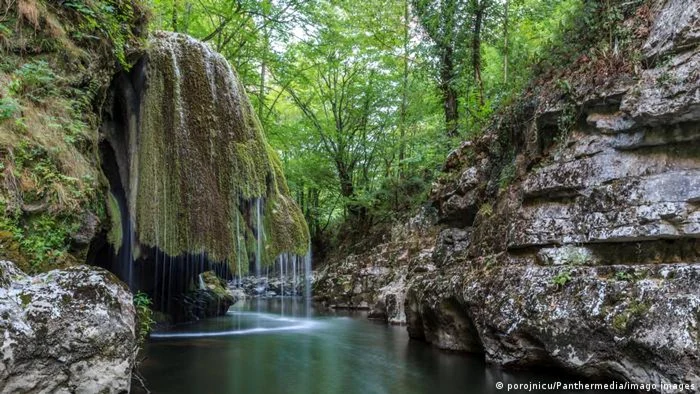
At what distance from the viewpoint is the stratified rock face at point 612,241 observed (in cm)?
482

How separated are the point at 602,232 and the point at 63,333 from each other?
6.19 m

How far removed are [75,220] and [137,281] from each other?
16.7ft

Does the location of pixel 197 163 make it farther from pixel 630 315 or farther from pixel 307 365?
pixel 630 315

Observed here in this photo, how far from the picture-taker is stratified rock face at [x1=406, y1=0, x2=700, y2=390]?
190 inches

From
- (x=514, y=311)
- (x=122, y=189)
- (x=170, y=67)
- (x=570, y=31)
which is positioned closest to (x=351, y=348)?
(x=514, y=311)

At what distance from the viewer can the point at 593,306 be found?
5.35m

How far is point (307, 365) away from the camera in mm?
6988

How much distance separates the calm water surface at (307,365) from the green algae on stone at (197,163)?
1772 millimetres

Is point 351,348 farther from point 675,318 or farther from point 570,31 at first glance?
point 570,31

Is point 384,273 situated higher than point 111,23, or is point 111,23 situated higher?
point 111,23

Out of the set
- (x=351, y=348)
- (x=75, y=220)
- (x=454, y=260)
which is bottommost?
(x=351, y=348)

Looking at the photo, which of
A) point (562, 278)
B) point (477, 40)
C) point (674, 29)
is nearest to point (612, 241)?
point (562, 278)

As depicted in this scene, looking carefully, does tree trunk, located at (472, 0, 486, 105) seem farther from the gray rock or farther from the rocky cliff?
the gray rock

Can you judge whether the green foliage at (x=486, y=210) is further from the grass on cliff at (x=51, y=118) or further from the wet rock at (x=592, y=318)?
the grass on cliff at (x=51, y=118)
